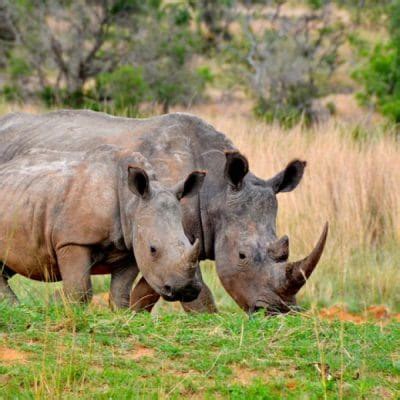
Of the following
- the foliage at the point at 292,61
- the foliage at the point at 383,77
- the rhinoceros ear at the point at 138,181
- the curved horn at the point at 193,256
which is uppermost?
the rhinoceros ear at the point at 138,181

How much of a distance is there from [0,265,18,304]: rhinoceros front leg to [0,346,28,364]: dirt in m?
2.06

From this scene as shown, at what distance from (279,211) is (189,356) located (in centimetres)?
655

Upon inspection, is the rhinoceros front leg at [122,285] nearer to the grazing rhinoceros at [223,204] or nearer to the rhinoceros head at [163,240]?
the grazing rhinoceros at [223,204]

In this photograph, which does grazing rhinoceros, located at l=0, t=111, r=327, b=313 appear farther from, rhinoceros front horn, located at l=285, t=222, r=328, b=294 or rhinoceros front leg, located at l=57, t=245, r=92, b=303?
rhinoceros front leg, located at l=57, t=245, r=92, b=303

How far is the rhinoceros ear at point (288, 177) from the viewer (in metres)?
8.59

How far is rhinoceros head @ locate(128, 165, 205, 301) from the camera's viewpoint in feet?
24.2

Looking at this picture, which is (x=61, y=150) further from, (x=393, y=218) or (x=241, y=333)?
(x=393, y=218)

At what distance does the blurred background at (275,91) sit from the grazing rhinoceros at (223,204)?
1416mm

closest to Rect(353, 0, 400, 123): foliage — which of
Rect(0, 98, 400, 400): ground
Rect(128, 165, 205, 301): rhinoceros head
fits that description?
Rect(128, 165, 205, 301): rhinoceros head

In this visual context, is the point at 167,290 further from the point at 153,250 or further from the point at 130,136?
the point at 130,136

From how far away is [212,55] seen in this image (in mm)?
30344

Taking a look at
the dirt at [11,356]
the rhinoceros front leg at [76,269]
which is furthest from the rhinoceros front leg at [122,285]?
the dirt at [11,356]

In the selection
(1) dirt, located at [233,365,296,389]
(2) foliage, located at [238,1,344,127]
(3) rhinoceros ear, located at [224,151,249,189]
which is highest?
(3) rhinoceros ear, located at [224,151,249,189]

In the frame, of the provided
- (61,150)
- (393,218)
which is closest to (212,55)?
(393,218)
